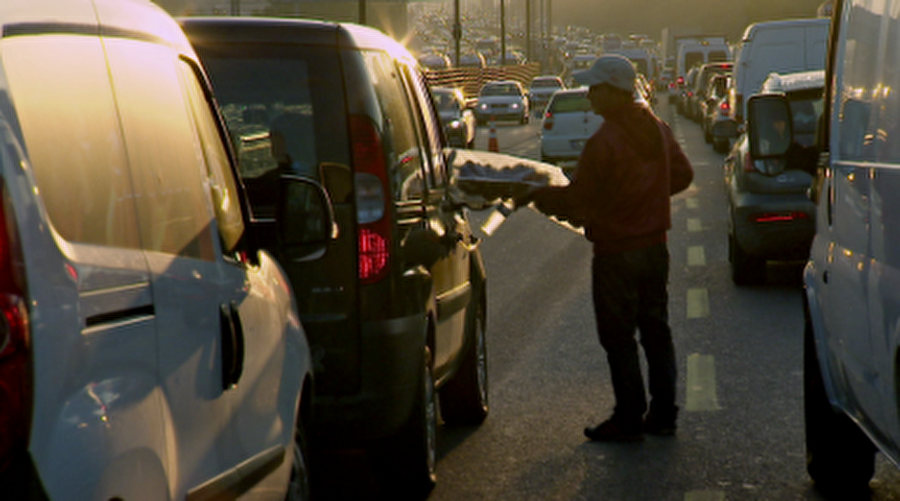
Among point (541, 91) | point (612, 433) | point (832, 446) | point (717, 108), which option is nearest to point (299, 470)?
point (832, 446)

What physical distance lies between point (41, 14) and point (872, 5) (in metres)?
2.81

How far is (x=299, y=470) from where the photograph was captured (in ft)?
14.1

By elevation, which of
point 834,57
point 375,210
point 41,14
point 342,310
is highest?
point 41,14

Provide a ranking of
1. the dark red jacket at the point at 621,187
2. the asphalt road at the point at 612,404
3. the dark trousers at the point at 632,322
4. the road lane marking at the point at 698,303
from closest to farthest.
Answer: the asphalt road at the point at 612,404, the dark red jacket at the point at 621,187, the dark trousers at the point at 632,322, the road lane marking at the point at 698,303

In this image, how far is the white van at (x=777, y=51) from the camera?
24047 millimetres

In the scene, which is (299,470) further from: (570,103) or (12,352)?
(570,103)

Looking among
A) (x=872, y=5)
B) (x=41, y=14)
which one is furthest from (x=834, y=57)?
(x=41, y=14)

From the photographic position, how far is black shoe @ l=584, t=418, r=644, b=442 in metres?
6.61

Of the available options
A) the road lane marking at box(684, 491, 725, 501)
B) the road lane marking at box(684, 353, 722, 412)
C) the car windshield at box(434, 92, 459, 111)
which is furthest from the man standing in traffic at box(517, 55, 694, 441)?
the car windshield at box(434, 92, 459, 111)

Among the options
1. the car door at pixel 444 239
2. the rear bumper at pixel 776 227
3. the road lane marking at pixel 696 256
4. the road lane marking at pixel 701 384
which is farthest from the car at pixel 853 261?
the road lane marking at pixel 696 256

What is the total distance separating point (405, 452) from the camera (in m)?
5.61

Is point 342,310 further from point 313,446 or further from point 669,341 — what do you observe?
point 669,341

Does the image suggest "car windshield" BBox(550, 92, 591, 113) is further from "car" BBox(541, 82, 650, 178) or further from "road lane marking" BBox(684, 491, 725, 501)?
"road lane marking" BBox(684, 491, 725, 501)

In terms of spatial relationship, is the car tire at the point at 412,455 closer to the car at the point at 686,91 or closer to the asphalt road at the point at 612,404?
the asphalt road at the point at 612,404
